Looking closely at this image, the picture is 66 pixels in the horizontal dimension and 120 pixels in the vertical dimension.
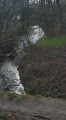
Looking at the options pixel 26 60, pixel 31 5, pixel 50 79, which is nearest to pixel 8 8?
pixel 31 5

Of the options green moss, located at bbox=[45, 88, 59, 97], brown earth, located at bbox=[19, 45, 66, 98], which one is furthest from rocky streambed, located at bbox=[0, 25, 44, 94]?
green moss, located at bbox=[45, 88, 59, 97]

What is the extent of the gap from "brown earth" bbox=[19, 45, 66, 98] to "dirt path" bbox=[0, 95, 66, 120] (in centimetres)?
161

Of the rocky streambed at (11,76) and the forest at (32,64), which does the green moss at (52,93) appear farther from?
the rocky streambed at (11,76)

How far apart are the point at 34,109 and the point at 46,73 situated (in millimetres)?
4420

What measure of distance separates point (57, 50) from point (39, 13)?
6472 millimetres

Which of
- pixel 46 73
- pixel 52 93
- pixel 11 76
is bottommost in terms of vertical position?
pixel 11 76

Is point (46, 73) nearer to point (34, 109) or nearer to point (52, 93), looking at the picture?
point (52, 93)

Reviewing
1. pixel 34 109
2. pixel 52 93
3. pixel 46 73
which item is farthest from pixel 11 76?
pixel 34 109

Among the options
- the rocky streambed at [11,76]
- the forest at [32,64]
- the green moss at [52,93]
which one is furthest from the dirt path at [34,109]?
the rocky streambed at [11,76]

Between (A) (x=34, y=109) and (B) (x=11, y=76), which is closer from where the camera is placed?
(A) (x=34, y=109)

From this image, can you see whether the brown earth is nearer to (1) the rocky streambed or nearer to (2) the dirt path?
(1) the rocky streambed

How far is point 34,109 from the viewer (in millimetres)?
6930

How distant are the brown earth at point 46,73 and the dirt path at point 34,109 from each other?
1.61 m

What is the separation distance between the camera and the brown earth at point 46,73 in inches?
371
